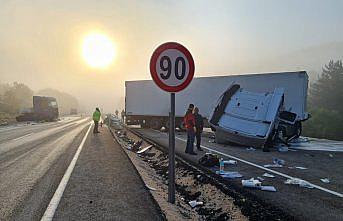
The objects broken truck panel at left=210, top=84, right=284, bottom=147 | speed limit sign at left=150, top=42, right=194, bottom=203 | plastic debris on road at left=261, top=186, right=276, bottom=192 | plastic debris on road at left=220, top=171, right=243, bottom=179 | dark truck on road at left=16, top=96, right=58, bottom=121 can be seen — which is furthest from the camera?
dark truck on road at left=16, top=96, right=58, bottom=121

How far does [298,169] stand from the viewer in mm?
9547

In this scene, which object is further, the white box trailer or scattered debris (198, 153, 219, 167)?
the white box trailer

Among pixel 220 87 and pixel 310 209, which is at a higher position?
pixel 220 87

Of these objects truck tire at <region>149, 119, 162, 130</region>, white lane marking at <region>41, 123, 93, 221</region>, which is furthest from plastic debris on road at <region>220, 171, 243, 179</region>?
truck tire at <region>149, 119, 162, 130</region>

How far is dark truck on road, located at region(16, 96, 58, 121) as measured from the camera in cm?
4788

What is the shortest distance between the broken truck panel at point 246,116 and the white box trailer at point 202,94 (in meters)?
2.81

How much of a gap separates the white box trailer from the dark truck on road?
22357 mm

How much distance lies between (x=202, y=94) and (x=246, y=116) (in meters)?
9.50

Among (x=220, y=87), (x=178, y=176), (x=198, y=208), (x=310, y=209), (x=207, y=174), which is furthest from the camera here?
(x=220, y=87)

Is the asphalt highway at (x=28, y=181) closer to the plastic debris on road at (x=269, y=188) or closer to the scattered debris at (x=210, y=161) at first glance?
the scattered debris at (x=210, y=161)

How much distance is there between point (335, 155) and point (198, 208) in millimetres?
9257

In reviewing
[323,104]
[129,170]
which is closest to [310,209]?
[129,170]

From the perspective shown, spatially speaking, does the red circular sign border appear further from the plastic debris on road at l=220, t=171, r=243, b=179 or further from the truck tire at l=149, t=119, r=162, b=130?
the truck tire at l=149, t=119, r=162, b=130

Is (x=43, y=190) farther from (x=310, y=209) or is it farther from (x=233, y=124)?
(x=233, y=124)
